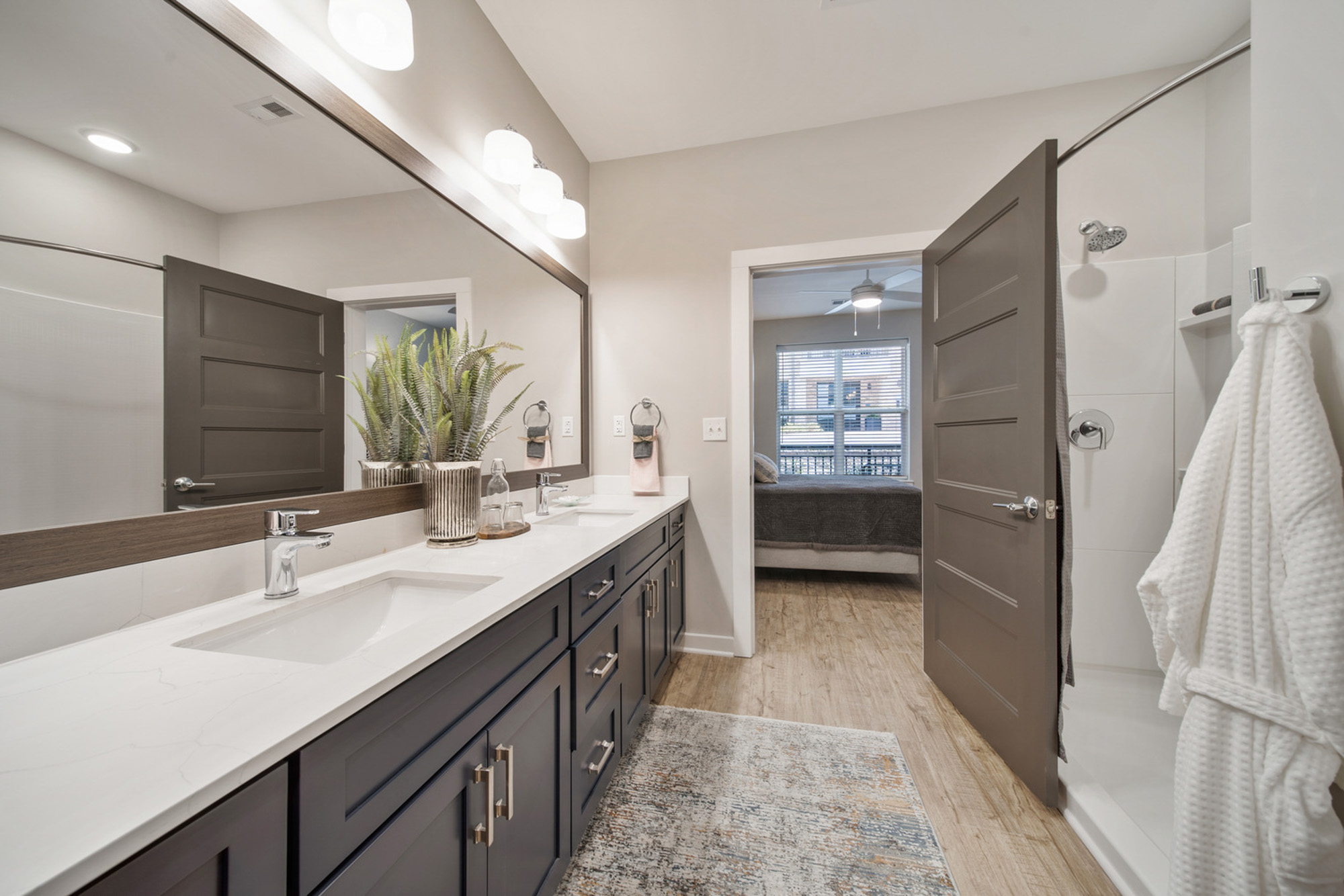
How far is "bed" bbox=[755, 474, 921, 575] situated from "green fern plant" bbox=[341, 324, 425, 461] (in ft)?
8.80

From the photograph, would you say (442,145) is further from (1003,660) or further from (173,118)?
(1003,660)

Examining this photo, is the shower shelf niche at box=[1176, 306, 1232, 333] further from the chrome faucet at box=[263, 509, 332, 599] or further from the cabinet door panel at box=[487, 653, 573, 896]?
the chrome faucet at box=[263, 509, 332, 599]

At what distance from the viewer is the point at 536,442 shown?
79.4 inches

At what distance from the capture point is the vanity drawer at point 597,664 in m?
1.14

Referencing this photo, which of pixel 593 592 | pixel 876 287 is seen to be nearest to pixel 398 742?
pixel 593 592

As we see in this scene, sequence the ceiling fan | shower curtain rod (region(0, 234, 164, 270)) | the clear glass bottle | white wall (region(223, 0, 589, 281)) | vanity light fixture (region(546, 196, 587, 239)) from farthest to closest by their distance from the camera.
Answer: the ceiling fan → vanity light fixture (region(546, 196, 587, 239)) → the clear glass bottle → white wall (region(223, 0, 589, 281)) → shower curtain rod (region(0, 234, 164, 270))

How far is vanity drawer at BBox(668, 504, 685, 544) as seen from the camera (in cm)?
209

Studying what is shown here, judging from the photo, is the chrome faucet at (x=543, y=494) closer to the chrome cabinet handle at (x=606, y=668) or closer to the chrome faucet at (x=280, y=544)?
the chrome cabinet handle at (x=606, y=668)

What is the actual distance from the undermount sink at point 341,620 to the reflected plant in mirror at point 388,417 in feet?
1.11

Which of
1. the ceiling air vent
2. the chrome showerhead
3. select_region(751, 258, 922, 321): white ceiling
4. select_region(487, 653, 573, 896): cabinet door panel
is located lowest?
select_region(487, 653, 573, 896): cabinet door panel

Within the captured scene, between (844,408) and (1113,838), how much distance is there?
16.6 feet

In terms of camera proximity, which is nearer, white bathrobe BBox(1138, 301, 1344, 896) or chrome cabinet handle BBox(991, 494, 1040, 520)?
white bathrobe BBox(1138, 301, 1344, 896)

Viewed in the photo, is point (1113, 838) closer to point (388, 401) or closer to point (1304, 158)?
point (1304, 158)

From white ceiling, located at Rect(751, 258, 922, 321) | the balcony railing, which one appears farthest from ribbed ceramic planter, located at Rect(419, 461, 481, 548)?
the balcony railing
